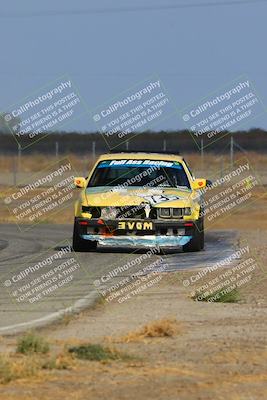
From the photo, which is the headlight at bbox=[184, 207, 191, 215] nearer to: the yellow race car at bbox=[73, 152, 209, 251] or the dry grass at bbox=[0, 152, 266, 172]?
the yellow race car at bbox=[73, 152, 209, 251]

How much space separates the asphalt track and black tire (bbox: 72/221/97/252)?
0.55 ft

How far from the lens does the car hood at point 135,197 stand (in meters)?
18.3

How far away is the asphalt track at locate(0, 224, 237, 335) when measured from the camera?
12.0 m

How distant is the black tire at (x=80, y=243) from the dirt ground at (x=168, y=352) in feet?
14.4

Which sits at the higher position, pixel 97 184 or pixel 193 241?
pixel 97 184

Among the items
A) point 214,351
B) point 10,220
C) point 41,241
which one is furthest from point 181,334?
point 10,220

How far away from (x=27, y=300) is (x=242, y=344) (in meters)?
3.98

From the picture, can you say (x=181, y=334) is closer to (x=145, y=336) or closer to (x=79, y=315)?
(x=145, y=336)

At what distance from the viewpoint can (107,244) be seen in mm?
18453

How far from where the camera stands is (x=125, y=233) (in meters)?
18.3

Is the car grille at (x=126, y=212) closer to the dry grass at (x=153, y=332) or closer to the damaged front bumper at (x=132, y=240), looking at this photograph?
the damaged front bumper at (x=132, y=240)

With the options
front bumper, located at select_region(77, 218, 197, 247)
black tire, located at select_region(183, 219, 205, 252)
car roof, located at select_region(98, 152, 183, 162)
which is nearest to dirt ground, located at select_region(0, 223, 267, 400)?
front bumper, located at select_region(77, 218, 197, 247)

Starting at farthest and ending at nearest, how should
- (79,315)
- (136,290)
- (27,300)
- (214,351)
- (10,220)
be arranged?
(10,220)
(136,290)
(27,300)
(79,315)
(214,351)

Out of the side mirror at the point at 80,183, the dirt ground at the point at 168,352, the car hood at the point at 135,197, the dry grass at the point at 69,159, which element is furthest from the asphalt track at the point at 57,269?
the dry grass at the point at 69,159
